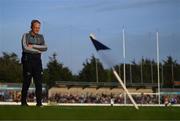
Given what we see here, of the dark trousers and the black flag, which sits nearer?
the black flag

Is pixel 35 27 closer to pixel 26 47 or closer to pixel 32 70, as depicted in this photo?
pixel 26 47

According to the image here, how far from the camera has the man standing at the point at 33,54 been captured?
35.6ft

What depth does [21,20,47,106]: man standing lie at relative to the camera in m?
10.8

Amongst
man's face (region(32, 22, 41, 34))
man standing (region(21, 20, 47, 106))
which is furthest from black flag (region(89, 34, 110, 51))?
man's face (region(32, 22, 41, 34))

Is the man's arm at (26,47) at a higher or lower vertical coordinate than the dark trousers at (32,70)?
higher

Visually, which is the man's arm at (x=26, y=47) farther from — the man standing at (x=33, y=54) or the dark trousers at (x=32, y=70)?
the dark trousers at (x=32, y=70)

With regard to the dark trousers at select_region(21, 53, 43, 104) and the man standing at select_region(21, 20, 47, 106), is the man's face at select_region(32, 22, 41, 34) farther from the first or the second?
the dark trousers at select_region(21, 53, 43, 104)

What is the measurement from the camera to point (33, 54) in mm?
10984

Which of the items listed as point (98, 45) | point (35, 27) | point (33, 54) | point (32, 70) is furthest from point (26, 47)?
point (98, 45)

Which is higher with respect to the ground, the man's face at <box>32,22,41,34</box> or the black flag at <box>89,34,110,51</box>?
the man's face at <box>32,22,41,34</box>

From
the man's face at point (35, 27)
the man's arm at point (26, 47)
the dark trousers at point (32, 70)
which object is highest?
the man's face at point (35, 27)

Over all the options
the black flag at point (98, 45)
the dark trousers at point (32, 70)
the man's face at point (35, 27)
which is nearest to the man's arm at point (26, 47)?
the dark trousers at point (32, 70)

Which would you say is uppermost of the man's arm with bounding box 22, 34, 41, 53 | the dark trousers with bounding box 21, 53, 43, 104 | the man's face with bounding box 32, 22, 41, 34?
the man's face with bounding box 32, 22, 41, 34

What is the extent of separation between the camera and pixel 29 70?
11109 millimetres
